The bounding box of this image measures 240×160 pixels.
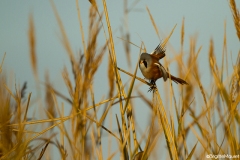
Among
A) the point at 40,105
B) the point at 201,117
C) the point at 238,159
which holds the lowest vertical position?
the point at 238,159

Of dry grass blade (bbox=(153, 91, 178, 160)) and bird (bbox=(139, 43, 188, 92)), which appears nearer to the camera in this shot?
dry grass blade (bbox=(153, 91, 178, 160))

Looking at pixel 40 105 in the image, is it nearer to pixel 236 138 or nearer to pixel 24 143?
pixel 24 143

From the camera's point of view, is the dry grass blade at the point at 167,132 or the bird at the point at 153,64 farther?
the bird at the point at 153,64

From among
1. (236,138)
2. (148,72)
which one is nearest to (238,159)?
(236,138)

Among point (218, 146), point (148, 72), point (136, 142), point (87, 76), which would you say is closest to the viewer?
point (87, 76)

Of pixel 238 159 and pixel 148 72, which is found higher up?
pixel 148 72

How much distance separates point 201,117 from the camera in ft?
3.01

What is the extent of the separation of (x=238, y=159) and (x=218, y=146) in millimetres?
105

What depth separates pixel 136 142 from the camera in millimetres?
766

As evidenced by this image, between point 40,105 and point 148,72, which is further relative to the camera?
point 148,72

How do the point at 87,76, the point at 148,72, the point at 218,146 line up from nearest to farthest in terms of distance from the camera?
1. the point at 87,76
2. the point at 218,146
3. the point at 148,72

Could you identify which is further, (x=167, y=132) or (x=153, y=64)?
(x=153, y=64)

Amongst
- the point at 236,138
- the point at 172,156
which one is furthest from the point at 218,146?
the point at 172,156

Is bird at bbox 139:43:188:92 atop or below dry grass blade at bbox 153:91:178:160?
atop
